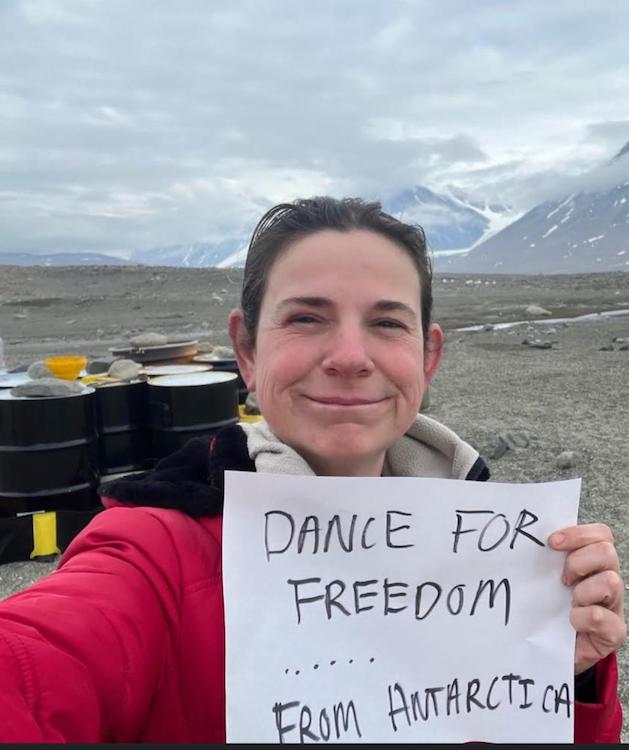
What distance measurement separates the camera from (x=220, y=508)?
1.40m

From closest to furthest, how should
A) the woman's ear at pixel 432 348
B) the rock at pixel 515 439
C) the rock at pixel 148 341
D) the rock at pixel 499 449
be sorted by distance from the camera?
the woman's ear at pixel 432 348 → the rock at pixel 499 449 → the rock at pixel 515 439 → the rock at pixel 148 341

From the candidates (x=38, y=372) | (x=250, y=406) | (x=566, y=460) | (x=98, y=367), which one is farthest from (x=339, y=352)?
(x=566, y=460)

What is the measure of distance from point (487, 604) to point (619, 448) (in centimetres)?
538

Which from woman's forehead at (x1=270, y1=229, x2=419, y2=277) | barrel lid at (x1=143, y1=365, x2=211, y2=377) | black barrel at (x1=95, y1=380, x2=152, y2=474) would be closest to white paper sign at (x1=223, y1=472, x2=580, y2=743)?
woman's forehead at (x1=270, y1=229, x2=419, y2=277)

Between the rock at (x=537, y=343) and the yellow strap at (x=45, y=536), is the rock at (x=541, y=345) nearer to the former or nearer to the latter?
the rock at (x=537, y=343)

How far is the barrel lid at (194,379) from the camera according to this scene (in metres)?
4.44

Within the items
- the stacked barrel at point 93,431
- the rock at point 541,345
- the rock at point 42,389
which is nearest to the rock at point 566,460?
the stacked barrel at point 93,431

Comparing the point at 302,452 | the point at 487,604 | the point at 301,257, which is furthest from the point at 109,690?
the point at 301,257

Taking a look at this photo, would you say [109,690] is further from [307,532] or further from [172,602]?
[307,532]

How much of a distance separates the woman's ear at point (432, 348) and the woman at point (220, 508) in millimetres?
54

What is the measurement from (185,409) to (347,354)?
3.08m

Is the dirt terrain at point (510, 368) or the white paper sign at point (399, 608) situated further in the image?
the dirt terrain at point (510, 368)

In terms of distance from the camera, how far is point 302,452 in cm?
152

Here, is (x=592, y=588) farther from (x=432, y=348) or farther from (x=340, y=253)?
(x=340, y=253)
